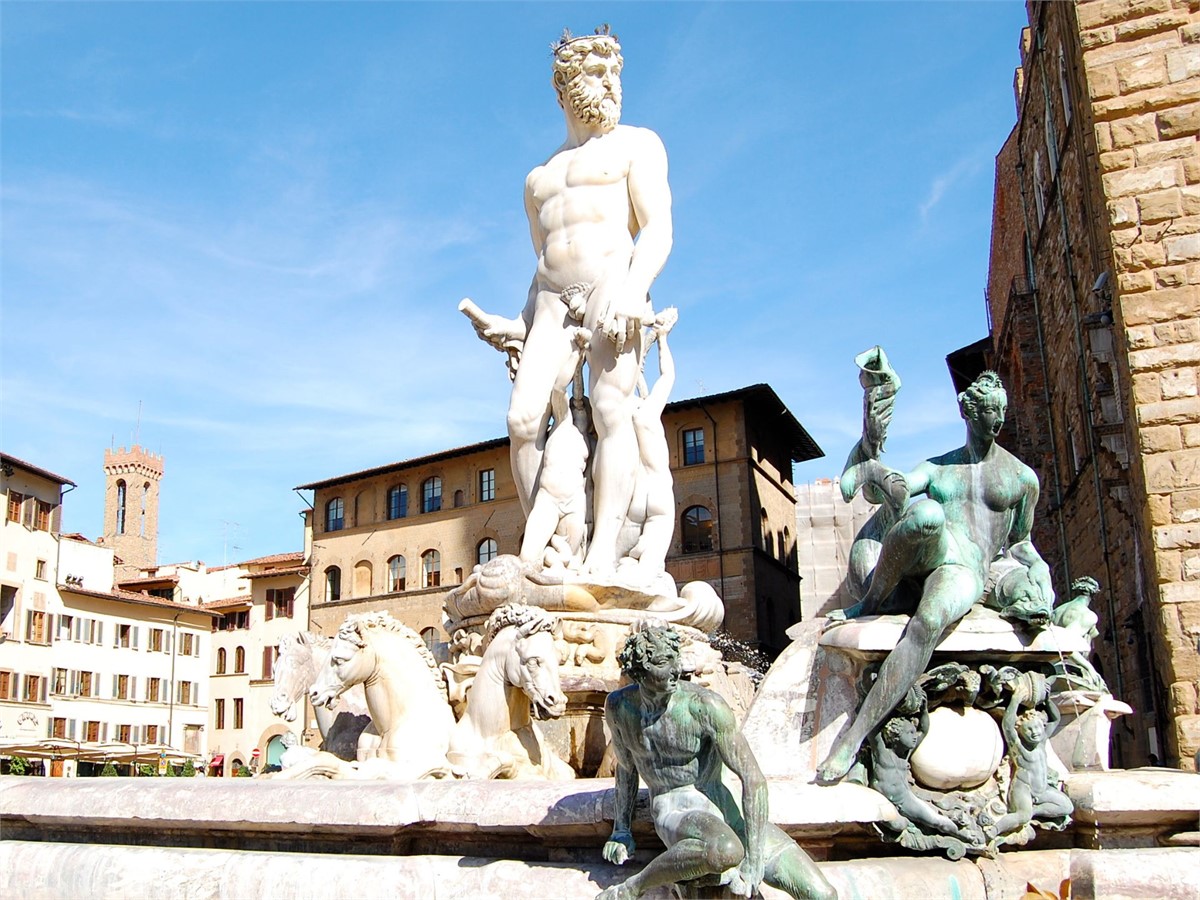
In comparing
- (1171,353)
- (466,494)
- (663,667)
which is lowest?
(663,667)

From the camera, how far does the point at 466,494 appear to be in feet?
165

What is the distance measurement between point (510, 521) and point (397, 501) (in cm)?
672

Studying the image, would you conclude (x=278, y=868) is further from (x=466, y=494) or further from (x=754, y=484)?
(x=466, y=494)

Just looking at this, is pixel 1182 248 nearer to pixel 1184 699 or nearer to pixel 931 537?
pixel 1184 699

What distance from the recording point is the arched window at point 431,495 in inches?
2014

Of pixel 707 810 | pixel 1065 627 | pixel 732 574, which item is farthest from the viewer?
pixel 732 574

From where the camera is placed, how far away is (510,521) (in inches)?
1905

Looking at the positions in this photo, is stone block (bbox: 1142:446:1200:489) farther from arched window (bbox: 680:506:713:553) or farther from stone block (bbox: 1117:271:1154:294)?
arched window (bbox: 680:506:713:553)

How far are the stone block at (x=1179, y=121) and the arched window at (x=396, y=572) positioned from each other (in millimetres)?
43784

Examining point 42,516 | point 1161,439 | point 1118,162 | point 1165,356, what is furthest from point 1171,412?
point 42,516

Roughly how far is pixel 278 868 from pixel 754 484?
136ft

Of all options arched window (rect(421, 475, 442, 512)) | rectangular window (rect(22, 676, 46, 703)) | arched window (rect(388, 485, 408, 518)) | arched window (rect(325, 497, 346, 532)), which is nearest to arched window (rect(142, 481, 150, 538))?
arched window (rect(325, 497, 346, 532))

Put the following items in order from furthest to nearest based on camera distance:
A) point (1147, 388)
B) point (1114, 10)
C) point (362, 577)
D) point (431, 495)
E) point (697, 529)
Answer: point (362, 577) < point (431, 495) < point (697, 529) < point (1114, 10) < point (1147, 388)

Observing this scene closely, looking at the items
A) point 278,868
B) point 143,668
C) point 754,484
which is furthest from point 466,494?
point 278,868
